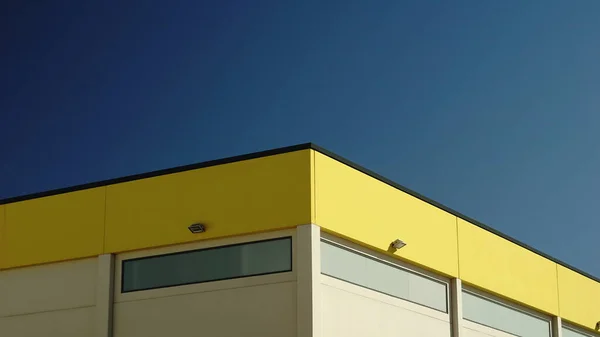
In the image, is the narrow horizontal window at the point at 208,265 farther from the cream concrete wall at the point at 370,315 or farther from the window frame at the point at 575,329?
the window frame at the point at 575,329

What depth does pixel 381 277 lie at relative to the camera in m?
22.4

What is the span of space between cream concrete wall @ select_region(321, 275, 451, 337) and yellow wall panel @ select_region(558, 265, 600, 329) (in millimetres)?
6510

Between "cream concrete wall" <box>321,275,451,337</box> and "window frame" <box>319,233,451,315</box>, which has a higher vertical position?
"window frame" <box>319,233,451,315</box>

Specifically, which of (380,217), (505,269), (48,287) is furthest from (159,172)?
(505,269)

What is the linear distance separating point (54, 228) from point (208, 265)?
156 inches

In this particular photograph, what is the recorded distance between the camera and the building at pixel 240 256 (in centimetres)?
2042

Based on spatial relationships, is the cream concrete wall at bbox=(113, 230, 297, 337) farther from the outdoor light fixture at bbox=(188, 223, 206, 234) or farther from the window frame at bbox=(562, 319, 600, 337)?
the window frame at bbox=(562, 319, 600, 337)

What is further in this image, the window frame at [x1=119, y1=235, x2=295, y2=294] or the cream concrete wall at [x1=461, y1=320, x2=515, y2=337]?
the cream concrete wall at [x1=461, y1=320, x2=515, y2=337]

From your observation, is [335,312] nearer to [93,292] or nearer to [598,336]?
[93,292]

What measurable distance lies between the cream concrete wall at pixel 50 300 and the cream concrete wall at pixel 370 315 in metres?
4.91

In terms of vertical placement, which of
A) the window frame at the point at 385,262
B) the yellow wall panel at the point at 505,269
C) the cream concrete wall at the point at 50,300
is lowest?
the cream concrete wall at the point at 50,300

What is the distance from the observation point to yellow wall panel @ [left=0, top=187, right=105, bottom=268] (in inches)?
892

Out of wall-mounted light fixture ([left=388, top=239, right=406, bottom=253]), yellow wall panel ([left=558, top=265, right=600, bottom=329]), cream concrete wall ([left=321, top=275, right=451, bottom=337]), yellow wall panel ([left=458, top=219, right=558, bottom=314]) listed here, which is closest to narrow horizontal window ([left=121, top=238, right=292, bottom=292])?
cream concrete wall ([left=321, top=275, right=451, bottom=337])

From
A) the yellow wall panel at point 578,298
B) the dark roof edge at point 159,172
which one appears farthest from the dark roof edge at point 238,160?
the yellow wall panel at point 578,298
